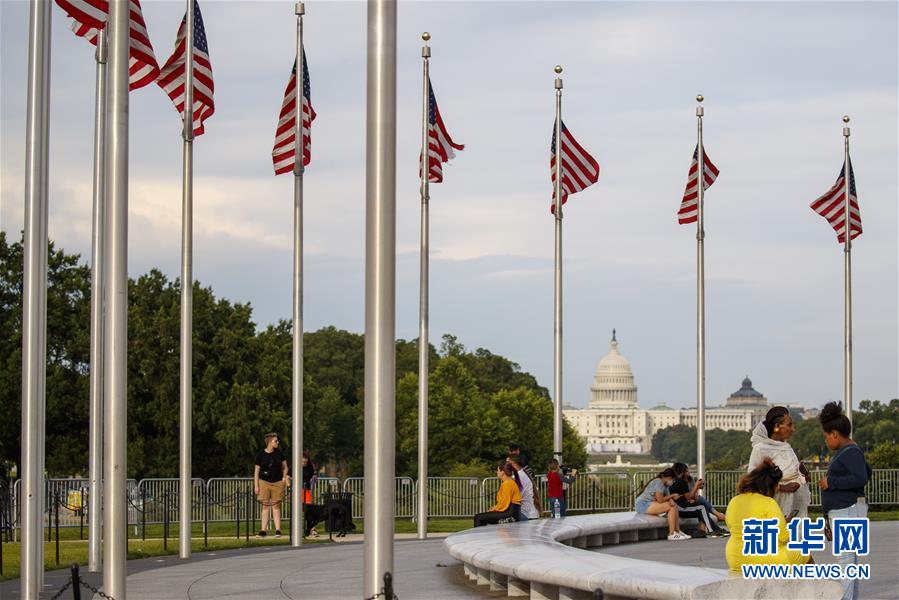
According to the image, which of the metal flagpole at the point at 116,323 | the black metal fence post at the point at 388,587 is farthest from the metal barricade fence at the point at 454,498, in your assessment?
the black metal fence post at the point at 388,587

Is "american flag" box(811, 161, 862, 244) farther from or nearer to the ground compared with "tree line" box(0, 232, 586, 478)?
farther from the ground

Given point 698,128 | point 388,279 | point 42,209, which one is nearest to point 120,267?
point 42,209

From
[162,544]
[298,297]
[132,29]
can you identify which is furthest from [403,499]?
[132,29]

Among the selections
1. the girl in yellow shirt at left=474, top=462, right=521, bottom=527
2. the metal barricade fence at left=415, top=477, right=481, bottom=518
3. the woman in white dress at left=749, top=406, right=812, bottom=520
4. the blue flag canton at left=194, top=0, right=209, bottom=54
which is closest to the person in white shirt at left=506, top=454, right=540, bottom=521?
the girl in yellow shirt at left=474, top=462, right=521, bottom=527

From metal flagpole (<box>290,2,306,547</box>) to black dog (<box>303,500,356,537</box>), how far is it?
2.23 metres

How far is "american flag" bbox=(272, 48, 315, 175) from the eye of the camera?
85.4 ft

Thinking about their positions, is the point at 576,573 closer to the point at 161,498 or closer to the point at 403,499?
the point at 161,498

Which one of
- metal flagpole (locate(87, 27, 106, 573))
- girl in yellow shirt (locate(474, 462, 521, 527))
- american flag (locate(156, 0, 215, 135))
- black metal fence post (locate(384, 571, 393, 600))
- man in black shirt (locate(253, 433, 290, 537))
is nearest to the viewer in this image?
black metal fence post (locate(384, 571, 393, 600))

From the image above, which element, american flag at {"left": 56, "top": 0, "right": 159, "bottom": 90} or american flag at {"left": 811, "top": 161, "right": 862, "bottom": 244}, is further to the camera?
american flag at {"left": 811, "top": 161, "right": 862, "bottom": 244}

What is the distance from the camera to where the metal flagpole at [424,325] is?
2764cm

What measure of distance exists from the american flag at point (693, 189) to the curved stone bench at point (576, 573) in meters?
11.4

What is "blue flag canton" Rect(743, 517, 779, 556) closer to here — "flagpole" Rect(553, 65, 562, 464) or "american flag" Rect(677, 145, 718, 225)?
"flagpole" Rect(553, 65, 562, 464)

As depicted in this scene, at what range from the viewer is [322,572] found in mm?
19797

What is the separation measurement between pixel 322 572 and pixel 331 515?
8643 mm
